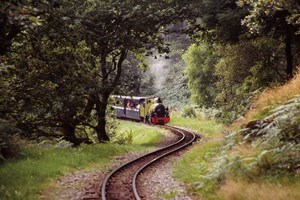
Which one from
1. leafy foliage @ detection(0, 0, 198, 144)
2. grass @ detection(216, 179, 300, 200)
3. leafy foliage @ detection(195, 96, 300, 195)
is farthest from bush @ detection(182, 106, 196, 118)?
grass @ detection(216, 179, 300, 200)

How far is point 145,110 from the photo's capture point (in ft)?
140

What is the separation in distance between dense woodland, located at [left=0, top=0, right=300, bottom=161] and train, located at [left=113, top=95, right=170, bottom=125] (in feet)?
30.4

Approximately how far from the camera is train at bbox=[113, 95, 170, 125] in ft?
131

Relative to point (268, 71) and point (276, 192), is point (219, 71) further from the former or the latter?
point (276, 192)

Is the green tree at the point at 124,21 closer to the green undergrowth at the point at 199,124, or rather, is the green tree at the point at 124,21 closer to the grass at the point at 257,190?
the green undergrowth at the point at 199,124

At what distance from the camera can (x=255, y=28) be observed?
18125mm

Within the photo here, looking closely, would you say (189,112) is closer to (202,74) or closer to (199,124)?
(202,74)

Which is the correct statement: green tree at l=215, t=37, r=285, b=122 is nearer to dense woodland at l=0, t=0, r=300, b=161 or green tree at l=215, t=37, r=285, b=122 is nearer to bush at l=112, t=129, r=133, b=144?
dense woodland at l=0, t=0, r=300, b=161

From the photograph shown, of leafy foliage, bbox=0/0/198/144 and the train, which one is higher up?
leafy foliage, bbox=0/0/198/144

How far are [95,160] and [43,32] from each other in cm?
653

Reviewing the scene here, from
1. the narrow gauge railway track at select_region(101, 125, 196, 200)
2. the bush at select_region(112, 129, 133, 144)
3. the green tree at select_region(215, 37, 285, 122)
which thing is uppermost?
the green tree at select_region(215, 37, 285, 122)

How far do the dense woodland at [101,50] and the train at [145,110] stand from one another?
9267mm

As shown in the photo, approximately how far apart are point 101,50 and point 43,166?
32.0 ft

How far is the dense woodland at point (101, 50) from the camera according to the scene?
583 inches
